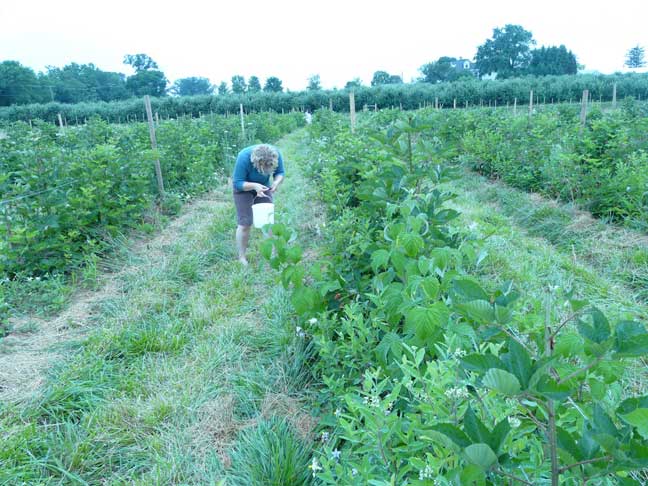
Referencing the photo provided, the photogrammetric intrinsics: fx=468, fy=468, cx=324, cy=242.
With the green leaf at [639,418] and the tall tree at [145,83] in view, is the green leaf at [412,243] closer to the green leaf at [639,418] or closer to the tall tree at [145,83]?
the green leaf at [639,418]

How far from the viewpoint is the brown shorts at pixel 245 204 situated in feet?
17.8

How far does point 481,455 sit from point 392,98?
4805 centimetres

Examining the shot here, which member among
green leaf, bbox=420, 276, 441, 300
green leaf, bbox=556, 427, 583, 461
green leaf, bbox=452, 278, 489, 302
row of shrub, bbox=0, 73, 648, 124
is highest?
row of shrub, bbox=0, 73, 648, 124

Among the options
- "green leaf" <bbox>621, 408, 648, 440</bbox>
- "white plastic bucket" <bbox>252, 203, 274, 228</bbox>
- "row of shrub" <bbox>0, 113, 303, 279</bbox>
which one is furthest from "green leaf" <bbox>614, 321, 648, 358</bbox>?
"row of shrub" <bbox>0, 113, 303, 279</bbox>

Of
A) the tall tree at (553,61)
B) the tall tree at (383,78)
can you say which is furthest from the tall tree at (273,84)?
the tall tree at (553,61)

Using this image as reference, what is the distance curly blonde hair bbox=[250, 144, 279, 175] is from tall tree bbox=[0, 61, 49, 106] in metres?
64.5

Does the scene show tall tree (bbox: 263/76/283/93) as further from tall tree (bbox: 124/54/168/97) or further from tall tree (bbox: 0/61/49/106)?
tall tree (bbox: 0/61/49/106)

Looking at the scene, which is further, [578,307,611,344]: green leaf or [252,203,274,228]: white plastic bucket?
[252,203,274,228]: white plastic bucket

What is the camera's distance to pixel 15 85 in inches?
2258

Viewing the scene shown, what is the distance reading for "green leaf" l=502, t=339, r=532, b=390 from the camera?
0.94m

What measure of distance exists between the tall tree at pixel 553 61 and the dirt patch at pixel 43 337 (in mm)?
82409

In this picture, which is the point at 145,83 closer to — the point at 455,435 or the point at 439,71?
the point at 439,71

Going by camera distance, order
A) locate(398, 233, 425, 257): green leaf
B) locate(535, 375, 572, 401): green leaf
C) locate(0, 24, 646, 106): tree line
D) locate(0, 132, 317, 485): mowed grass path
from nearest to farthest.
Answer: locate(535, 375, 572, 401): green leaf → locate(398, 233, 425, 257): green leaf → locate(0, 132, 317, 485): mowed grass path → locate(0, 24, 646, 106): tree line

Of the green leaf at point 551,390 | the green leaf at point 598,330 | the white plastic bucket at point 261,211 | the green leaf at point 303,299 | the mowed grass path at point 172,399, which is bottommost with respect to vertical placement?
the mowed grass path at point 172,399
